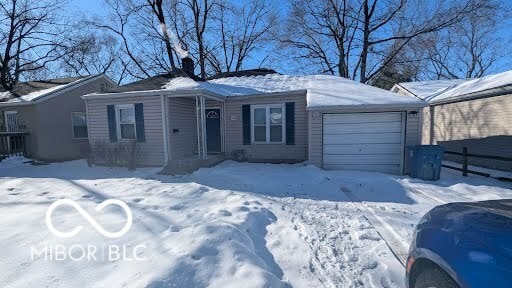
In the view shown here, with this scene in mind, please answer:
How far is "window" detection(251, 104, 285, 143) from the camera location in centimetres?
1096

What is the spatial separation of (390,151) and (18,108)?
16728 mm

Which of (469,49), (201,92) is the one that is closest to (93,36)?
(201,92)

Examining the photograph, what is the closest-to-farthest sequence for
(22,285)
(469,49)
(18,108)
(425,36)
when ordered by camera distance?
(22,285), (18,108), (425,36), (469,49)

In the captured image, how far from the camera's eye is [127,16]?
939 inches

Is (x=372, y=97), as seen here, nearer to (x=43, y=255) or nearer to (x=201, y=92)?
(x=201, y=92)

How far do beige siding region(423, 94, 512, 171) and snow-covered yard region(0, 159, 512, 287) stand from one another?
3428 mm

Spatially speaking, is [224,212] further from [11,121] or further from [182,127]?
[11,121]

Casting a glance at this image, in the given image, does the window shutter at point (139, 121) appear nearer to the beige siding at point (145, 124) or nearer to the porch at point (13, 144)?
the beige siding at point (145, 124)

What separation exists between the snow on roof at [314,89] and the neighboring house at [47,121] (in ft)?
21.7

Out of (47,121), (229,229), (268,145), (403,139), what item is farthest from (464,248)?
(47,121)

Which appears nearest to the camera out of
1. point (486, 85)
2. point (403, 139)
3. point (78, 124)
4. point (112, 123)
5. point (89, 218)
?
point (89, 218)

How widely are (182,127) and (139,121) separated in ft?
5.47

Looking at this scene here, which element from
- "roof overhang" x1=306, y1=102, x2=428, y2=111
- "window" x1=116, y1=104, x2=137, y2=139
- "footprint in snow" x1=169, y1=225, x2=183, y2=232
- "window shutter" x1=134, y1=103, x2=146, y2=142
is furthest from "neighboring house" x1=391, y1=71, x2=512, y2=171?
"window" x1=116, y1=104, x2=137, y2=139

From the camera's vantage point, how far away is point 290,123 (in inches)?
424
